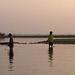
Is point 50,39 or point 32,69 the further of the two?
point 50,39

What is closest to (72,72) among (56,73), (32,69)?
(56,73)

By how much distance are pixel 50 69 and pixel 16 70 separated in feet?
5.94

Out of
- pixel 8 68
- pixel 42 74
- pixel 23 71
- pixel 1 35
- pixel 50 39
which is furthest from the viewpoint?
pixel 1 35

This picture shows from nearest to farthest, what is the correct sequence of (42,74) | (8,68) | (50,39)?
(42,74), (8,68), (50,39)

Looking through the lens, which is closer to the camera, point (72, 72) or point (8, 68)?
point (72, 72)

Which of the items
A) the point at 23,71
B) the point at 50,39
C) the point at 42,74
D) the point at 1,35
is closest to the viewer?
the point at 42,74

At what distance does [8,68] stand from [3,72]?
1583 millimetres

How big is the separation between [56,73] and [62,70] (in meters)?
1.12

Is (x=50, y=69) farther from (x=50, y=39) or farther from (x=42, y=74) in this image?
(x=50, y=39)

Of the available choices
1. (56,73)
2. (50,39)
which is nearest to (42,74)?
(56,73)

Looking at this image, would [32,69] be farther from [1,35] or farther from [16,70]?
[1,35]

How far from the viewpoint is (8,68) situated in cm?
1823

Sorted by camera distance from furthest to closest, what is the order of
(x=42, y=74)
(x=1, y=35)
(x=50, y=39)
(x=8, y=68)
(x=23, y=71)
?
(x=1, y=35), (x=50, y=39), (x=8, y=68), (x=23, y=71), (x=42, y=74)

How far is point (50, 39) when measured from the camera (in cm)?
3881
